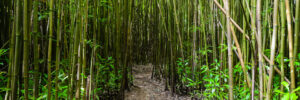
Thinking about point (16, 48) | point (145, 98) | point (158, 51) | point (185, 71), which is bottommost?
point (145, 98)

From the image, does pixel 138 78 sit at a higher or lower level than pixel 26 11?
lower

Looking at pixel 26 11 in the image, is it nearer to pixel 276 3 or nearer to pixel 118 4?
pixel 276 3

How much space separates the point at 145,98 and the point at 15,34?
1.67 metres

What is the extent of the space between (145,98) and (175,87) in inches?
14.5

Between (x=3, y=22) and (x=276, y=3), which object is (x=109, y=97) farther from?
(x=276, y=3)

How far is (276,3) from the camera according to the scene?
0.75 m

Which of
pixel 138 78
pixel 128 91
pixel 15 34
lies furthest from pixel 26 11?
pixel 138 78

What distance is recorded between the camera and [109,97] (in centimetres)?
191

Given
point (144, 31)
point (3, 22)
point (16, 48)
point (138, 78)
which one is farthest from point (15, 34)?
point (144, 31)

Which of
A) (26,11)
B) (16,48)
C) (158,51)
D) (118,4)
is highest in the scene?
(118,4)

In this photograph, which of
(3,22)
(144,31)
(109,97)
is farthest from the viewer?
(144,31)

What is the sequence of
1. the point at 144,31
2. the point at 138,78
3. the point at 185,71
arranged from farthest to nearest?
the point at 144,31, the point at 138,78, the point at 185,71

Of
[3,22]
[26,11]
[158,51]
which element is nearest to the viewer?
[26,11]

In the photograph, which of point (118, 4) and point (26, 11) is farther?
point (118, 4)
